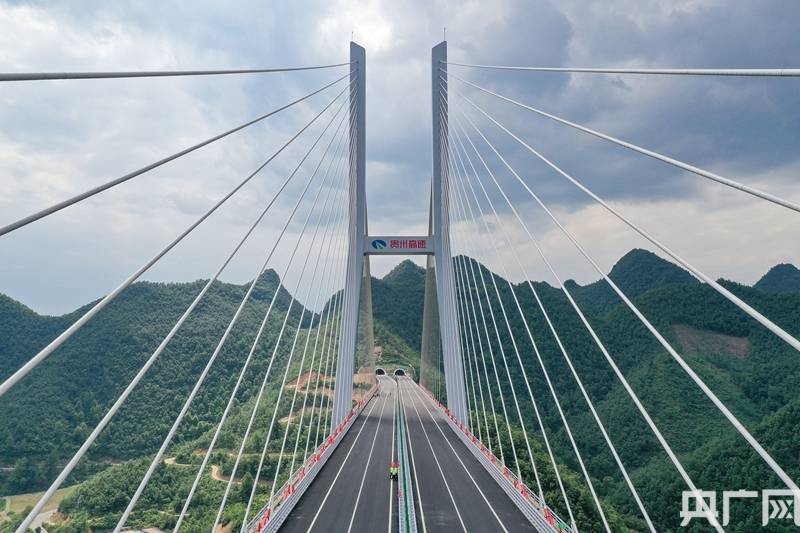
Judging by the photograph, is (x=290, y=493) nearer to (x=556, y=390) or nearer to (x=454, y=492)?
(x=454, y=492)

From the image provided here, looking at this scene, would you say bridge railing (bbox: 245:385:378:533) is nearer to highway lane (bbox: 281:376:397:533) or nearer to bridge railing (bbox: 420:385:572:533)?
highway lane (bbox: 281:376:397:533)

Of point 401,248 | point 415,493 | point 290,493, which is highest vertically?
point 401,248

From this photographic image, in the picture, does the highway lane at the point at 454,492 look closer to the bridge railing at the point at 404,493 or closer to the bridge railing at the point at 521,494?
the bridge railing at the point at 521,494

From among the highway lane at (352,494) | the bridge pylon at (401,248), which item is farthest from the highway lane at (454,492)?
the bridge pylon at (401,248)

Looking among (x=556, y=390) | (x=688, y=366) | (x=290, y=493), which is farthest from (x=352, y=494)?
(x=556, y=390)

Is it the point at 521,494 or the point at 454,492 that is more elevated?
the point at 454,492
